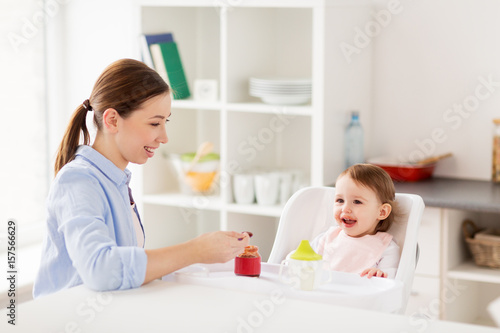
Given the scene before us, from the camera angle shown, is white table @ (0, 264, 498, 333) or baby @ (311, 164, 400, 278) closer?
white table @ (0, 264, 498, 333)

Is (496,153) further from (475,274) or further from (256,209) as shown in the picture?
(256,209)

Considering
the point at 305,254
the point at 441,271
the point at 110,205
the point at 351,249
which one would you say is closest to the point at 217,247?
the point at 305,254

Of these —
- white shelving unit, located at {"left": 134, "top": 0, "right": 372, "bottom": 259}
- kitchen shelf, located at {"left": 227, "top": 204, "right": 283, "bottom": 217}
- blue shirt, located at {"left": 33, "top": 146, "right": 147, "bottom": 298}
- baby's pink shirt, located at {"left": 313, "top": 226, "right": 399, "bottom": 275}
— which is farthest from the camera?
kitchen shelf, located at {"left": 227, "top": 204, "right": 283, "bottom": 217}

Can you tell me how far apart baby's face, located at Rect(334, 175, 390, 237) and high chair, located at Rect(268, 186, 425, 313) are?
5cm

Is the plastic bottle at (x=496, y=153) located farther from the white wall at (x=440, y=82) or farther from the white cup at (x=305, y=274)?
the white cup at (x=305, y=274)

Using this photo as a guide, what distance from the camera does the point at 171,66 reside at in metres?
3.18

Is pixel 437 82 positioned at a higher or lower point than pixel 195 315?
higher

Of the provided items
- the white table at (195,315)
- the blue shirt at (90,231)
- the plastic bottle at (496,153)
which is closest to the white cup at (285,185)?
the plastic bottle at (496,153)

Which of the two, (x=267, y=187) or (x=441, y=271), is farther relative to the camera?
(x=267, y=187)

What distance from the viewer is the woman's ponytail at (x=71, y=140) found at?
1748mm

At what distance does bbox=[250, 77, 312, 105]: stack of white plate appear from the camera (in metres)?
2.96

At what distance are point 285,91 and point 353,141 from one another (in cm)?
38

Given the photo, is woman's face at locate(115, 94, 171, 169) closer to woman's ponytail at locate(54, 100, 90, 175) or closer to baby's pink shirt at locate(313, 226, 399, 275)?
woman's ponytail at locate(54, 100, 90, 175)

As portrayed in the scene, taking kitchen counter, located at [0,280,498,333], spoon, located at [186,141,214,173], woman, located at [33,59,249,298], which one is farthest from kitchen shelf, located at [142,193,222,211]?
kitchen counter, located at [0,280,498,333]
